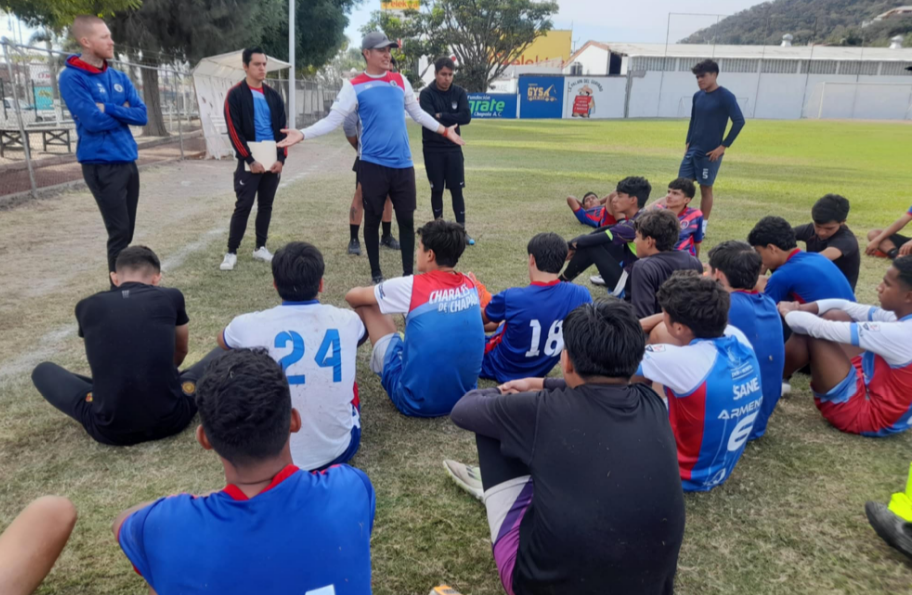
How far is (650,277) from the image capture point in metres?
4.15

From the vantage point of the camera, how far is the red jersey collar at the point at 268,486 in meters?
1.55

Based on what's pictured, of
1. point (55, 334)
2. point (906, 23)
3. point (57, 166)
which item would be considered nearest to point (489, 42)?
point (57, 166)

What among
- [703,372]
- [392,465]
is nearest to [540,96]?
[392,465]

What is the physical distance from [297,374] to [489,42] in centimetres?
5344

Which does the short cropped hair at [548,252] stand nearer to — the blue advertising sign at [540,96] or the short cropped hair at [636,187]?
the short cropped hair at [636,187]

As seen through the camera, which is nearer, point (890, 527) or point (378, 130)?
point (890, 527)

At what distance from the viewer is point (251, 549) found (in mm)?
1477

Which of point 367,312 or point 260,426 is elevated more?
point 260,426

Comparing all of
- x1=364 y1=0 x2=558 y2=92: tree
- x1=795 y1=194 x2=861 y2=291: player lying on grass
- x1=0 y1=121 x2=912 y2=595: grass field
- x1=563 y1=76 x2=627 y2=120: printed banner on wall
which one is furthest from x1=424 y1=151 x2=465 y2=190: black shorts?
x1=364 y1=0 x2=558 y2=92: tree

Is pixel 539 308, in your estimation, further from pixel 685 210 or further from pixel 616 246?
pixel 685 210

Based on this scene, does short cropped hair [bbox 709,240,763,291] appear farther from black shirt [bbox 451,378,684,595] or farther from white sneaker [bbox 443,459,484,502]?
white sneaker [bbox 443,459,484,502]

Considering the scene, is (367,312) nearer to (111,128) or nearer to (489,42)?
(111,128)

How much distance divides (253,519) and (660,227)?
349 cm

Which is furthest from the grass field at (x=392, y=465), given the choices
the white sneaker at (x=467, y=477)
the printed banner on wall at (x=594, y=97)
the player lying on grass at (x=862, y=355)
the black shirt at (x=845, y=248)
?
the printed banner on wall at (x=594, y=97)
